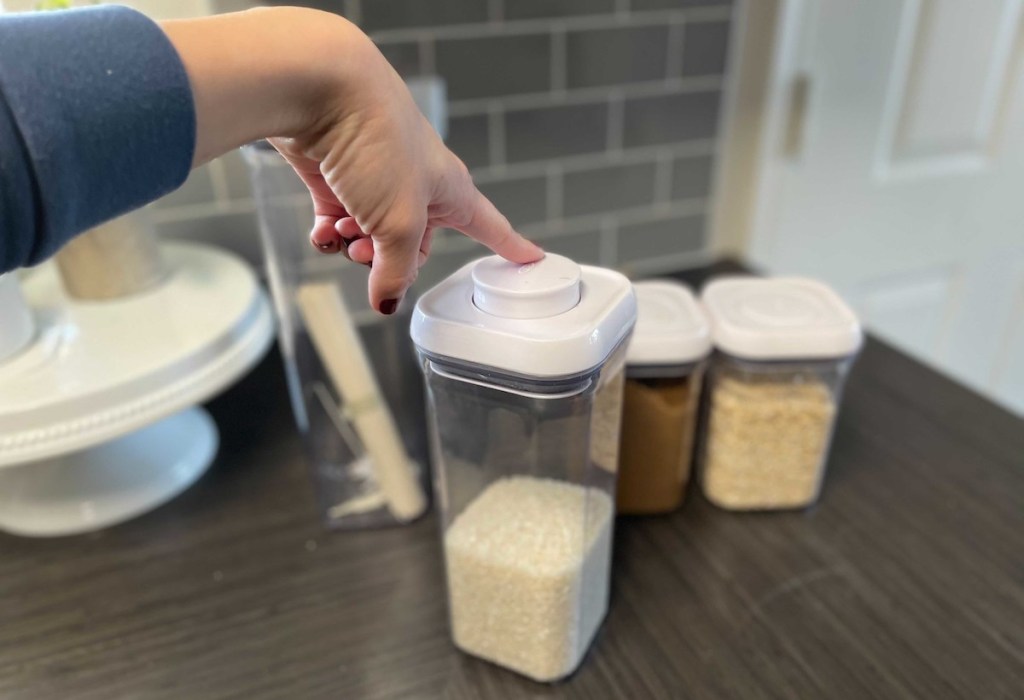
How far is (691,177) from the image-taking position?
95 centimetres

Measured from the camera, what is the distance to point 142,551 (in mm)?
570

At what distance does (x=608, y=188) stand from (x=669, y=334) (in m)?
0.42

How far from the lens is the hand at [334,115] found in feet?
0.94

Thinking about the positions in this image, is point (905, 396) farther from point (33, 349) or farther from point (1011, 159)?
point (33, 349)

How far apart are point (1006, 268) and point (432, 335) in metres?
1.10

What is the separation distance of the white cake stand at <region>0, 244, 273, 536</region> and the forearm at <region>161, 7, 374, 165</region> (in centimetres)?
29

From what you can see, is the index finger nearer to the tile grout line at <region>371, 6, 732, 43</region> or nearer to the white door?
the tile grout line at <region>371, 6, 732, 43</region>

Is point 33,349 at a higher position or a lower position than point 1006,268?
higher

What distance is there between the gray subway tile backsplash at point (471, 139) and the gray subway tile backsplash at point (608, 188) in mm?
111

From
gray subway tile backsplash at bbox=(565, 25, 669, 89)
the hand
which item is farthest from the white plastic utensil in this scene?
gray subway tile backsplash at bbox=(565, 25, 669, 89)

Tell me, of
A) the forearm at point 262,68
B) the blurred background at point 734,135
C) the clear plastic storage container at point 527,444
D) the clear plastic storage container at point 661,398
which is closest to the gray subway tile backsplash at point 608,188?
the blurred background at point 734,135

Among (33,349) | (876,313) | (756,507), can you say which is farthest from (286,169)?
(876,313)

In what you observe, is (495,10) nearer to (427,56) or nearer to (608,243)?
(427,56)

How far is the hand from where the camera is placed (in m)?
0.29
